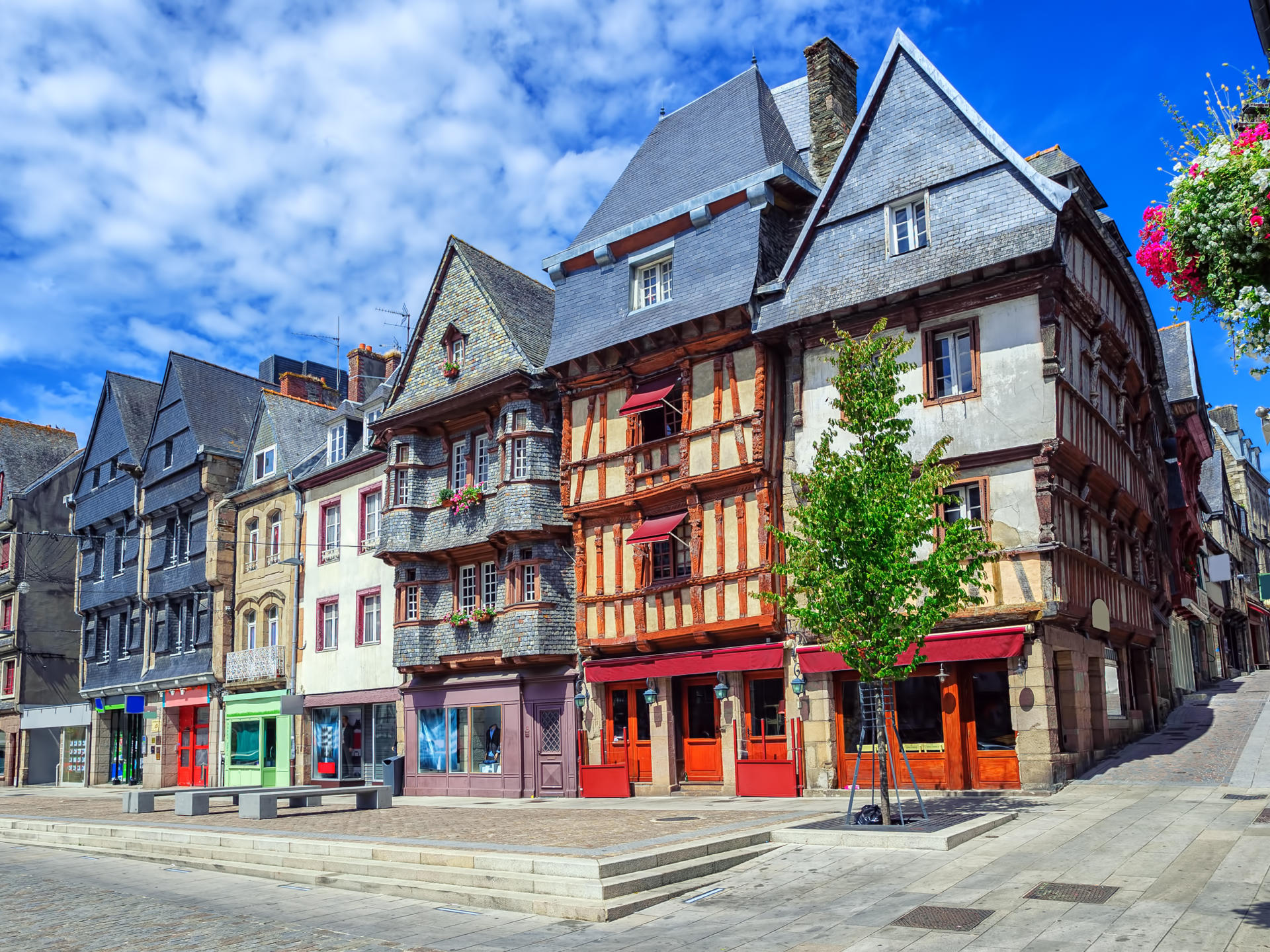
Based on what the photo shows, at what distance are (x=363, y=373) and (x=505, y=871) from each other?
2558 cm

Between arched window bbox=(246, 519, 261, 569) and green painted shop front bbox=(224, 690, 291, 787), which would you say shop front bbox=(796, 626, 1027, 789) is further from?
arched window bbox=(246, 519, 261, 569)

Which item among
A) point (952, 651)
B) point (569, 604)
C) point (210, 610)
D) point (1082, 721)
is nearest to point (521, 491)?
point (569, 604)

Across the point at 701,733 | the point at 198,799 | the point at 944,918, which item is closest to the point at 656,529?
the point at 701,733

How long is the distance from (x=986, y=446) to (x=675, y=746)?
874 cm

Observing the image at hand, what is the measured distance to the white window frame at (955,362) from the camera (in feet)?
62.3

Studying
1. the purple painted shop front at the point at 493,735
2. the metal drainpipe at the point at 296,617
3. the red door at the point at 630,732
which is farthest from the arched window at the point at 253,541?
the red door at the point at 630,732

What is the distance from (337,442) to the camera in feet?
105

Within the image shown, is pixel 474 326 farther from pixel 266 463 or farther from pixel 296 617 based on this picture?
pixel 266 463

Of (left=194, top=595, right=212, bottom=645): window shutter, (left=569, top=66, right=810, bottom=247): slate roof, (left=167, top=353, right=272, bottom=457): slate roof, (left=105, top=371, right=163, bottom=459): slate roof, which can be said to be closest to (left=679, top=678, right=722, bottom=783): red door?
(left=569, top=66, right=810, bottom=247): slate roof

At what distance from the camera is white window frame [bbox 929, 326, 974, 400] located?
747 inches

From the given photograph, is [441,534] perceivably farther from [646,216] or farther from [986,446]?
[986,446]

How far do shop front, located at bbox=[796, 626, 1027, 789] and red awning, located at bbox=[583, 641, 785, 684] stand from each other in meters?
0.93

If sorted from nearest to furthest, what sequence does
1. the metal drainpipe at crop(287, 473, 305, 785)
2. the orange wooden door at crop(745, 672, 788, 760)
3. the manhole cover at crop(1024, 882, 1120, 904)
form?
the manhole cover at crop(1024, 882, 1120, 904) → the orange wooden door at crop(745, 672, 788, 760) → the metal drainpipe at crop(287, 473, 305, 785)

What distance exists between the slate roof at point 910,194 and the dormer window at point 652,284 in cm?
326
